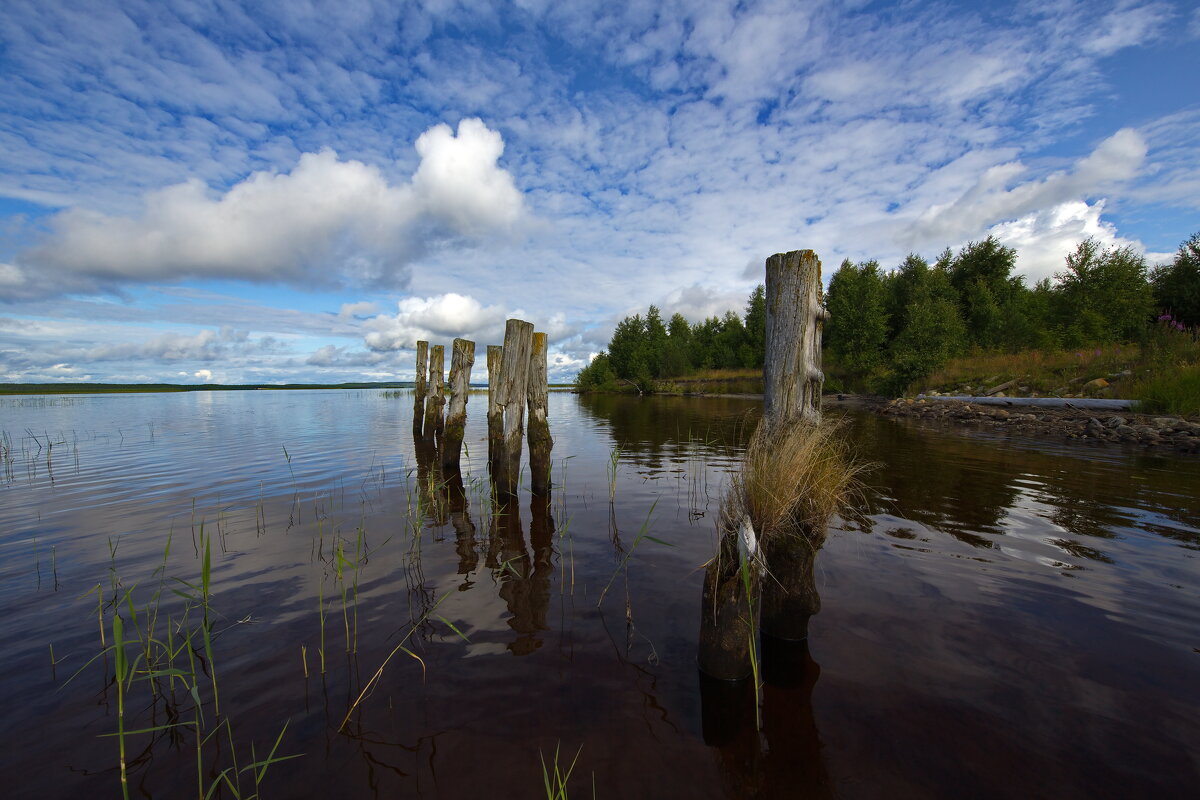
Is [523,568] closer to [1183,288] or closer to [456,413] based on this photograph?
[456,413]

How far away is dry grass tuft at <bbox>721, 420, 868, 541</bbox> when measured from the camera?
3.95 m

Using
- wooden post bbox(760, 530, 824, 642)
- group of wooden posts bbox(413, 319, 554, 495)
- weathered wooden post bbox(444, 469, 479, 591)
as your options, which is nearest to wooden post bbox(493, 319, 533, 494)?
group of wooden posts bbox(413, 319, 554, 495)

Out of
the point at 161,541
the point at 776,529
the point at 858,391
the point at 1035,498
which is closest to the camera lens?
the point at 776,529

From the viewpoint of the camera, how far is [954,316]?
36312mm

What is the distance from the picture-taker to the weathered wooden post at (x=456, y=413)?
12.1 meters

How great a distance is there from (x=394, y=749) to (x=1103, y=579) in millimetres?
7379

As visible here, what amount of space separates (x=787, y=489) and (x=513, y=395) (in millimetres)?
6811

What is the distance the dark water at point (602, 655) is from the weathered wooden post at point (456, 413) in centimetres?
350

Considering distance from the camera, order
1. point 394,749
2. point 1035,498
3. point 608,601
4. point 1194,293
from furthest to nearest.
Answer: point 1194,293, point 1035,498, point 608,601, point 394,749

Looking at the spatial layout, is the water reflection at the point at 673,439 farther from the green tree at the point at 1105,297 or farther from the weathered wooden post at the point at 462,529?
the green tree at the point at 1105,297

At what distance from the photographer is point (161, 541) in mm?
7043

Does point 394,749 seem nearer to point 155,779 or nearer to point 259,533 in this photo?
point 155,779

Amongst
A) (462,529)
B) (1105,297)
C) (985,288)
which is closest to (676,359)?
(985,288)

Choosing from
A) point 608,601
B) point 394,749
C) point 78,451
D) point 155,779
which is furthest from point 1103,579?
point 78,451
